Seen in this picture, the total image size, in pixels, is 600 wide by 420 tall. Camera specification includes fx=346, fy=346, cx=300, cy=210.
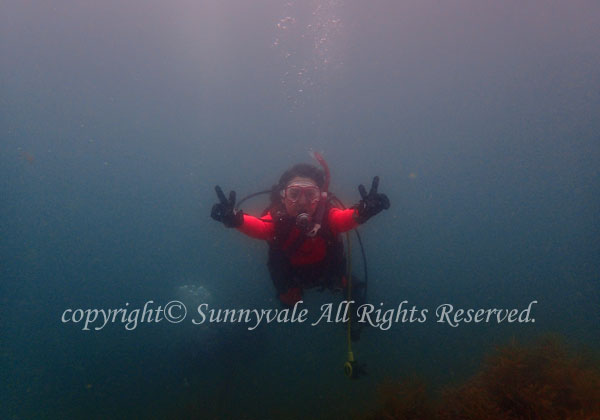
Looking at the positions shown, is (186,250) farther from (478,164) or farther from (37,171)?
(37,171)

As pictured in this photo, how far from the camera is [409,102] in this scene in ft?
95.8

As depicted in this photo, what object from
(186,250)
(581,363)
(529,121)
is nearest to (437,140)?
(529,121)

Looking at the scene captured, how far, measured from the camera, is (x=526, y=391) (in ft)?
11.8

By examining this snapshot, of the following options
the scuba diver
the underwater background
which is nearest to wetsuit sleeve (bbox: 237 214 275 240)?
the scuba diver

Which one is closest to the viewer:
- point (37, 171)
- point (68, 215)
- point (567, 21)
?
point (567, 21)

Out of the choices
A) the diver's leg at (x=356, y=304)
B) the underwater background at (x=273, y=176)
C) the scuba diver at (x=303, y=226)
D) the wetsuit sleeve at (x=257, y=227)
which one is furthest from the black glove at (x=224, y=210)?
the underwater background at (x=273, y=176)

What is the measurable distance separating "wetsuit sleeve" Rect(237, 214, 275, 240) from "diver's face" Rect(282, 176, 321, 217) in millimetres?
391

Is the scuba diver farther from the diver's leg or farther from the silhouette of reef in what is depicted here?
the silhouette of reef

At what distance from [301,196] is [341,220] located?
0.61m

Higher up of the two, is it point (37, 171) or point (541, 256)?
point (37, 171)

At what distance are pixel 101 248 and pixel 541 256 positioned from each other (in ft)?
113

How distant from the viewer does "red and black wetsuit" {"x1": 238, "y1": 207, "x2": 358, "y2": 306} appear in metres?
4.60

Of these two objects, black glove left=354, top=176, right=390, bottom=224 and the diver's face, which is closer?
black glove left=354, top=176, right=390, bottom=224

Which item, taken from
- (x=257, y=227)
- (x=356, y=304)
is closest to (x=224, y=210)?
(x=257, y=227)
